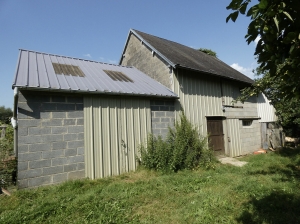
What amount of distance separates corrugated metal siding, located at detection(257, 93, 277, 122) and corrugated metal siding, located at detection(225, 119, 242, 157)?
9.43ft

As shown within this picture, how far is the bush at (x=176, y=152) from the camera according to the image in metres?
6.03

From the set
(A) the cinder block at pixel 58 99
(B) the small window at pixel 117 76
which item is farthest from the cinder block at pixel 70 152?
(B) the small window at pixel 117 76

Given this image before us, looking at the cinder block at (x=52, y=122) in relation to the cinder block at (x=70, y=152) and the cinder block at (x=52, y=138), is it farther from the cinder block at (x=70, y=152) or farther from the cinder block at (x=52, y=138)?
the cinder block at (x=70, y=152)

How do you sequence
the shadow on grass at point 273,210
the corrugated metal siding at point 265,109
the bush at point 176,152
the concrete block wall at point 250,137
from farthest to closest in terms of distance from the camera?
the corrugated metal siding at point 265,109, the concrete block wall at point 250,137, the bush at point 176,152, the shadow on grass at point 273,210

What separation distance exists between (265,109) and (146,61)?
28.3 feet

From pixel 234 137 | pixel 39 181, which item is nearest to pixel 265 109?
pixel 234 137

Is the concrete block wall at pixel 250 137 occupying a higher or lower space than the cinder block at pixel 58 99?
lower

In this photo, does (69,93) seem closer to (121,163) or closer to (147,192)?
(121,163)

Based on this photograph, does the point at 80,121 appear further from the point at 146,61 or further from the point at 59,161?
the point at 146,61

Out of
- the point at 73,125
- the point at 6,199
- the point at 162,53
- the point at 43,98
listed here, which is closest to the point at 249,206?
the point at 73,125

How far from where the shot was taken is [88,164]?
17.6 ft

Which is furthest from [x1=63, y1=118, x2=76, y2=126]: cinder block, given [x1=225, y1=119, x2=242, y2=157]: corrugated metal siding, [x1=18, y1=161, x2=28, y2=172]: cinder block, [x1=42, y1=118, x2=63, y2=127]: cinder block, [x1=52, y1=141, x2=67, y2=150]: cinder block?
[x1=225, y1=119, x2=242, y2=157]: corrugated metal siding

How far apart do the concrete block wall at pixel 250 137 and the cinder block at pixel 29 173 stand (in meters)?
9.61

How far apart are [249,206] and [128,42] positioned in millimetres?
10311
